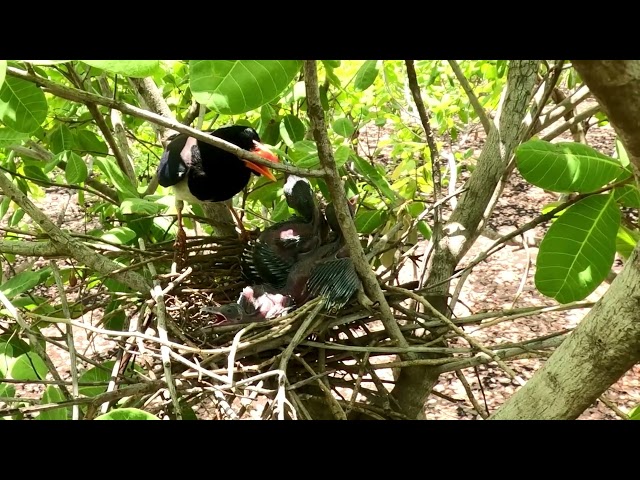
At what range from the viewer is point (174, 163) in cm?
180

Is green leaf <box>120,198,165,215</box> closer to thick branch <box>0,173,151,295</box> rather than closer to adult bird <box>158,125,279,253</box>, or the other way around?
thick branch <box>0,173,151,295</box>

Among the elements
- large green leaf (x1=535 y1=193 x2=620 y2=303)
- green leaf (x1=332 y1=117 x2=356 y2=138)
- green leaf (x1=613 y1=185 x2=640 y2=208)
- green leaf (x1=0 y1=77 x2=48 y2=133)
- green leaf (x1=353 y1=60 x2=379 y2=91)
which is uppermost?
green leaf (x1=353 y1=60 x2=379 y2=91)

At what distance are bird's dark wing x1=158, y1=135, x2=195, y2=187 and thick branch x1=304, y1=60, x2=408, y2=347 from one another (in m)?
0.81

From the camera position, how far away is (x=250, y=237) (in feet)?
5.97

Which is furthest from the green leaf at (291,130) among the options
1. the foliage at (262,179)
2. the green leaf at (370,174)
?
the green leaf at (370,174)

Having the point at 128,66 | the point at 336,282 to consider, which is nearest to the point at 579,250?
the point at 336,282

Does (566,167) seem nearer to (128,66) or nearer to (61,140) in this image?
(128,66)

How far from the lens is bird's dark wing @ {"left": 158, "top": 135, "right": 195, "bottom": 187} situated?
70.7 inches

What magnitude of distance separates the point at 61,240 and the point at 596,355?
1048 mm

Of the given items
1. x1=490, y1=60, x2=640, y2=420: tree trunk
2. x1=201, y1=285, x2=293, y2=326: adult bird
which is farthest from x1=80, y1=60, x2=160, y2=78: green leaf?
x1=201, y1=285, x2=293, y2=326: adult bird

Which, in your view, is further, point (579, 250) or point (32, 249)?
point (32, 249)
